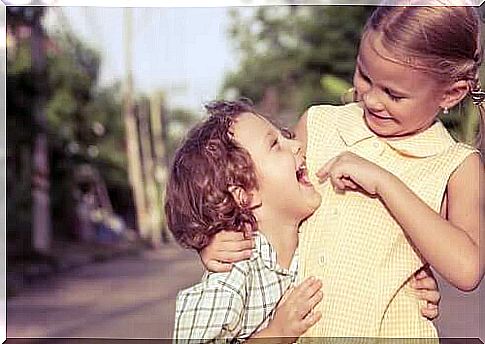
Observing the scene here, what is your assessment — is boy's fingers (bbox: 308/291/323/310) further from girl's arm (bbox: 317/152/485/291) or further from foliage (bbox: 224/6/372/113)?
foliage (bbox: 224/6/372/113)

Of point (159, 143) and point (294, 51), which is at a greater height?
point (294, 51)

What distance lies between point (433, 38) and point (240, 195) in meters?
0.50

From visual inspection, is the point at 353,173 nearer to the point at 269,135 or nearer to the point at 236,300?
the point at 269,135

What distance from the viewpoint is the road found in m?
2.83

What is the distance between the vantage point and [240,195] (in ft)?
5.83

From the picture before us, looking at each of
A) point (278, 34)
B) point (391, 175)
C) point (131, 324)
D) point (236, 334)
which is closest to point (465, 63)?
point (391, 175)

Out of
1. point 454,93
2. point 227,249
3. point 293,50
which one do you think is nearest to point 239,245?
point 227,249

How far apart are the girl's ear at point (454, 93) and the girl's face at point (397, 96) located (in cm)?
1

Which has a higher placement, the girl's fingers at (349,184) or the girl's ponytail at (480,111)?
the girl's ponytail at (480,111)

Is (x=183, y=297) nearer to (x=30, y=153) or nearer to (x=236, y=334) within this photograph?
(x=236, y=334)

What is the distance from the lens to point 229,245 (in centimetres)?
179

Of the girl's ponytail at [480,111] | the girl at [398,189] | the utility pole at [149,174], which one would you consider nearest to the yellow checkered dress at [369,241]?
the girl at [398,189]

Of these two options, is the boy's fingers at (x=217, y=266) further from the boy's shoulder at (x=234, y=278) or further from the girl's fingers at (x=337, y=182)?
the girl's fingers at (x=337, y=182)

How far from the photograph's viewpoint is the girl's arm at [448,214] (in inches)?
67.1
